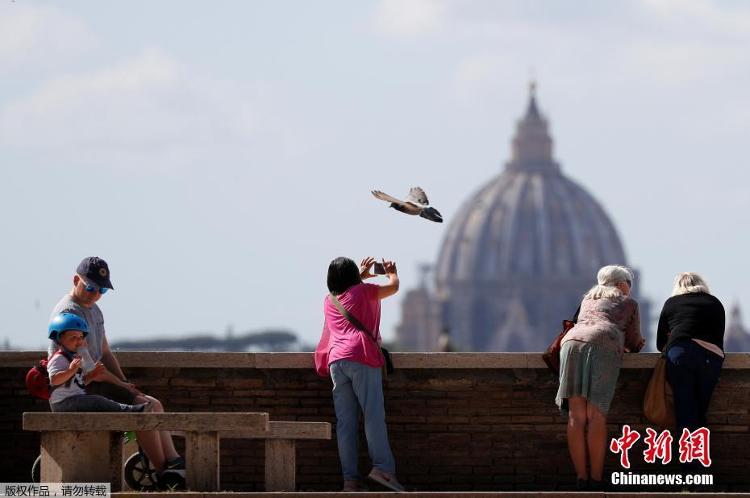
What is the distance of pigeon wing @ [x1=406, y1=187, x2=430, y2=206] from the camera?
1477 centimetres

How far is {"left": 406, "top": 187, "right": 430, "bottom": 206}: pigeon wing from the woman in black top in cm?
180

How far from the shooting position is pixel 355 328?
46.0ft

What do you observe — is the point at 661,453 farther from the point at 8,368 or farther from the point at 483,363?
the point at 8,368

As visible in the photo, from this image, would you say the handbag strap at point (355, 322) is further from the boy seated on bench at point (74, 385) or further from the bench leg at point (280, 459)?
the boy seated on bench at point (74, 385)

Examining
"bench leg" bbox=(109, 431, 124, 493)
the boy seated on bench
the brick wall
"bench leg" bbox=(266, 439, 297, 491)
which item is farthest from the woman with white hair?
"bench leg" bbox=(109, 431, 124, 493)

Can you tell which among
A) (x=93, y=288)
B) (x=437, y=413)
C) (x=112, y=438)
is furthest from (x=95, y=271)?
(x=437, y=413)

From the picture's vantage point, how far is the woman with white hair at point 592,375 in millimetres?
13820

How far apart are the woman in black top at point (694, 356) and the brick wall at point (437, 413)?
786mm

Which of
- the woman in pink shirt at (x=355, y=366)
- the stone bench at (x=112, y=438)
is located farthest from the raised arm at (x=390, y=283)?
the stone bench at (x=112, y=438)

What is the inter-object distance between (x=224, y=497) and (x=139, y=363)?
2.81 metres

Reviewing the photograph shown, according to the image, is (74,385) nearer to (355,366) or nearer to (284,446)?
(284,446)

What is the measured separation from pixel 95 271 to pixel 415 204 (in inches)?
91.3

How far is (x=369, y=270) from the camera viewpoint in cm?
1463

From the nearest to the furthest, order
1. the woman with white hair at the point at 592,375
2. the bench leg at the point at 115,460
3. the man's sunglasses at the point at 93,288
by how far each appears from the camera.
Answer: the bench leg at the point at 115,460
the man's sunglasses at the point at 93,288
the woman with white hair at the point at 592,375
